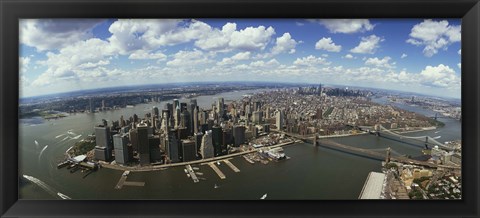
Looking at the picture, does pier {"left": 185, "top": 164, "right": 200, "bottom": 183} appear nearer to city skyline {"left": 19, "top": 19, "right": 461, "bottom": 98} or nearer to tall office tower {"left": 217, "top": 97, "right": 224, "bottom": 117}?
tall office tower {"left": 217, "top": 97, "right": 224, "bottom": 117}

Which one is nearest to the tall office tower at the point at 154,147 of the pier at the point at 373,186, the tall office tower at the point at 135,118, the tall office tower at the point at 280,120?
the tall office tower at the point at 135,118

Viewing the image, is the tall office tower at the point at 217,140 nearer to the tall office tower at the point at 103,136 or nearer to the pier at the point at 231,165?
the pier at the point at 231,165

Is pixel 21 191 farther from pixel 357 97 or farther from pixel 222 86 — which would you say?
pixel 357 97

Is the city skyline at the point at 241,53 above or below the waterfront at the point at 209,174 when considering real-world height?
above

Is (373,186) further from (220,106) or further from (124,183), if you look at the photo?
(124,183)

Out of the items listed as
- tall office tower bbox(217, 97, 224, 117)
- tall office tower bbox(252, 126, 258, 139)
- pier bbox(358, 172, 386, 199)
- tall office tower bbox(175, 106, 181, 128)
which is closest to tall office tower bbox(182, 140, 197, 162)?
tall office tower bbox(175, 106, 181, 128)
